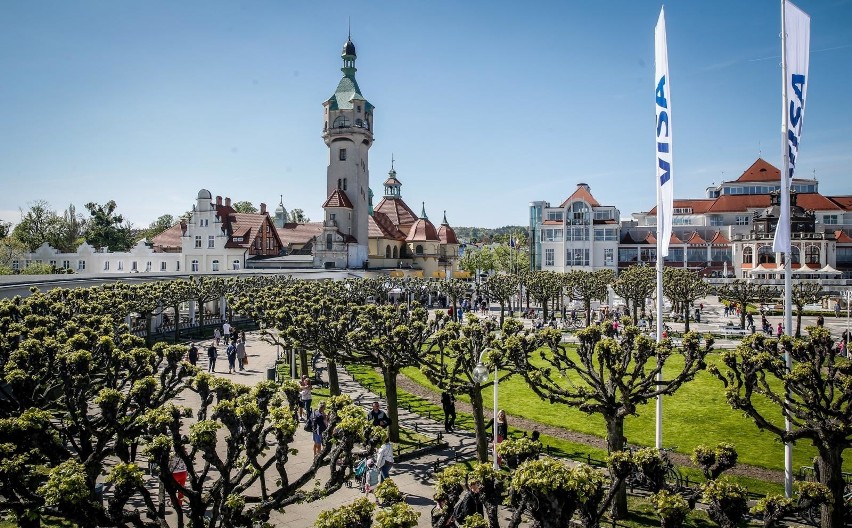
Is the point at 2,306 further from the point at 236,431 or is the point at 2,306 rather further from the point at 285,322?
the point at 236,431

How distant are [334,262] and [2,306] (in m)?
56.5

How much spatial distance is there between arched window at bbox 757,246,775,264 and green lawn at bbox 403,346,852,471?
60.4m

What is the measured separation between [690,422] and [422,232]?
2804 inches

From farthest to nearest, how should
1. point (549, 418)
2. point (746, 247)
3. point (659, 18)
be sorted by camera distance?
point (746, 247), point (549, 418), point (659, 18)

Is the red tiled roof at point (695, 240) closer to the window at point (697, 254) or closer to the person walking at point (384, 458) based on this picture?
the window at point (697, 254)

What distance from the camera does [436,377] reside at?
19.9 m

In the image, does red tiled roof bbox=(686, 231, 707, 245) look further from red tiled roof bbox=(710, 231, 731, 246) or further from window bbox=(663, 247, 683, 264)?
window bbox=(663, 247, 683, 264)

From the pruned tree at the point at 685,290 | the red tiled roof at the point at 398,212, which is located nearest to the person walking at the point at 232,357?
the pruned tree at the point at 685,290

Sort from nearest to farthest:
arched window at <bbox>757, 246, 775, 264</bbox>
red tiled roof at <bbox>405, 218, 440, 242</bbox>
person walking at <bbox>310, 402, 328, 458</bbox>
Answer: person walking at <bbox>310, 402, 328, 458</bbox>
arched window at <bbox>757, 246, 775, 264</bbox>
red tiled roof at <bbox>405, 218, 440, 242</bbox>

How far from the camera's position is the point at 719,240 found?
3548 inches

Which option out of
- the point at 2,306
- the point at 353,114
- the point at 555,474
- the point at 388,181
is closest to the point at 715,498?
the point at 555,474

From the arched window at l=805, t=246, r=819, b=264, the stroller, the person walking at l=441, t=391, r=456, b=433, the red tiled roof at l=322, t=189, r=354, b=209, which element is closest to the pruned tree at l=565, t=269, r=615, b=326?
the person walking at l=441, t=391, r=456, b=433

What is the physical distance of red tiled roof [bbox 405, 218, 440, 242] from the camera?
305 feet

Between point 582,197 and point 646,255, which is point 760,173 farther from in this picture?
point 582,197
